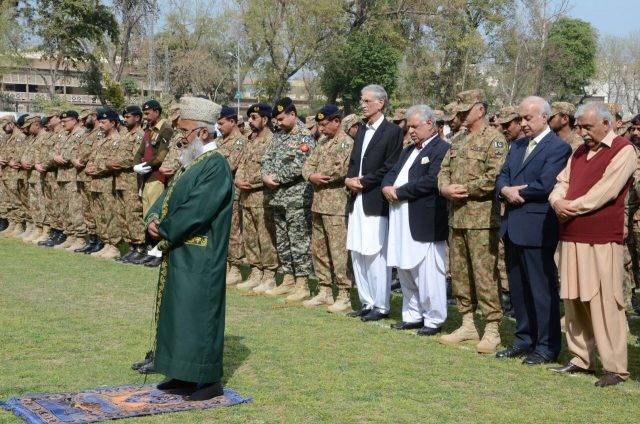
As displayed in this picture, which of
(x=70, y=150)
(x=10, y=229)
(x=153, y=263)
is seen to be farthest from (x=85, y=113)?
(x=153, y=263)

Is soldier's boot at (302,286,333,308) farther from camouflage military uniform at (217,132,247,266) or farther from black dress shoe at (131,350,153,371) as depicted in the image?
black dress shoe at (131,350,153,371)

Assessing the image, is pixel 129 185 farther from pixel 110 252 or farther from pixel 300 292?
pixel 300 292

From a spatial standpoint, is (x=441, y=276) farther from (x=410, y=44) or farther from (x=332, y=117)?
(x=410, y=44)

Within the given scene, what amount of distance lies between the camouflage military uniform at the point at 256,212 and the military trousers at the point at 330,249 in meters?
1.11

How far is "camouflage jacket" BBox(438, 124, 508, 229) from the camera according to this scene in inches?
311

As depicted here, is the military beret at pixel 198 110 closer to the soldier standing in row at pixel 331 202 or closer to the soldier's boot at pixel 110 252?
the soldier standing in row at pixel 331 202

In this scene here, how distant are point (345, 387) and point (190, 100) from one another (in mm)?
2411

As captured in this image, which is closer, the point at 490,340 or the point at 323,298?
the point at 490,340

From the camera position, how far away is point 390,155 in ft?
30.5

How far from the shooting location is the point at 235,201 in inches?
464

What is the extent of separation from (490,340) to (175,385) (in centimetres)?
295

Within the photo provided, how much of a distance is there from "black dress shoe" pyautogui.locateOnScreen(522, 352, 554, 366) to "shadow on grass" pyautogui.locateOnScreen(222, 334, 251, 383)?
7.60 ft

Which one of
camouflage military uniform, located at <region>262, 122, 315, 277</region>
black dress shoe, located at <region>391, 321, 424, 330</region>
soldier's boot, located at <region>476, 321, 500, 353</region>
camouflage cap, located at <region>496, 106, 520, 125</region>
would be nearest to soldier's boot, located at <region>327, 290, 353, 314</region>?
camouflage military uniform, located at <region>262, 122, 315, 277</region>

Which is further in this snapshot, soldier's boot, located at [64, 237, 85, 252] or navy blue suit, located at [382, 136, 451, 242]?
soldier's boot, located at [64, 237, 85, 252]
